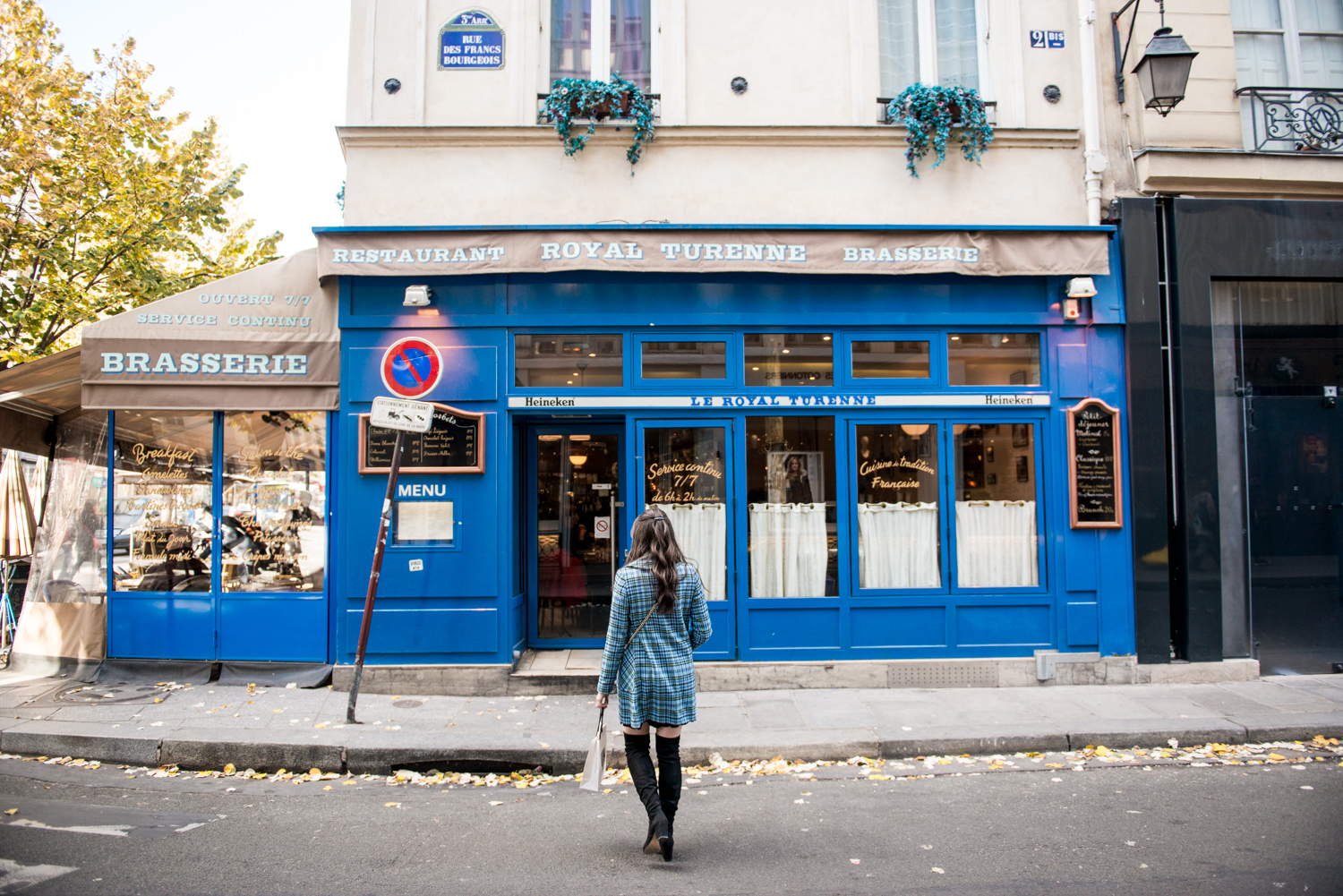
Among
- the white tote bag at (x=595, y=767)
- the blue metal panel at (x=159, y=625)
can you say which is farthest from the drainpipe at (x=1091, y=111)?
the blue metal panel at (x=159, y=625)

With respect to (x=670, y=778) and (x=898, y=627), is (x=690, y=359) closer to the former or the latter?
(x=898, y=627)

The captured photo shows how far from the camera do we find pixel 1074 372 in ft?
24.6

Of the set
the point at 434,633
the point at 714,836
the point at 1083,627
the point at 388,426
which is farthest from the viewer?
the point at 1083,627

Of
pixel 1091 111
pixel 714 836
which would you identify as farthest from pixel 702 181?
pixel 714 836

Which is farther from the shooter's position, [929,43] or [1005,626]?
[929,43]

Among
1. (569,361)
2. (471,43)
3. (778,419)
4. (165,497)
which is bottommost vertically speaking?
(165,497)

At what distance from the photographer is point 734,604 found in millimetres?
7402

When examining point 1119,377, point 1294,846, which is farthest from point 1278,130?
point 1294,846

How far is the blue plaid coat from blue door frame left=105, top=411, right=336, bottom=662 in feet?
14.7

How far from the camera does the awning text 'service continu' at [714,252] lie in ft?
23.5

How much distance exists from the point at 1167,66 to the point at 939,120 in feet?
6.59

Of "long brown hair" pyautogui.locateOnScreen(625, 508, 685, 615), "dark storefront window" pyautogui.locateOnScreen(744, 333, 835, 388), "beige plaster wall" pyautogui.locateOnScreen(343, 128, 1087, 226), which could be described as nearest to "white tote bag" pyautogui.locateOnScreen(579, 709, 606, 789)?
"long brown hair" pyautogui.locateOnScreen(625, 508, 685, 615)

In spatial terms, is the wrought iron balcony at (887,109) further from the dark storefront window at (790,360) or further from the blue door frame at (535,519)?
the blue door frame at (535,519)

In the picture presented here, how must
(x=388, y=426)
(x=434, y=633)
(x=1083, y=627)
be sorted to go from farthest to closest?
(x=1083, y=627) → (x=434, y=633) → (x=388, y=426)
